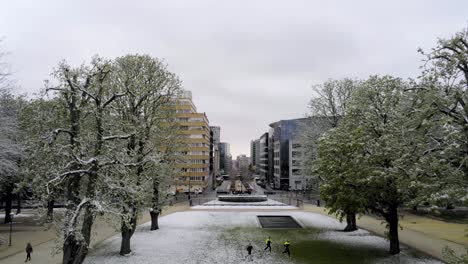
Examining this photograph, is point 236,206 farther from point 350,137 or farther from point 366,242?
point 350,137

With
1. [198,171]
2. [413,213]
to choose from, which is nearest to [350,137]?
[413,213]

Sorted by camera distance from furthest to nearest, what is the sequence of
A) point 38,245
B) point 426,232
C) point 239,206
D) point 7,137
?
point 239,206, point 426,232, point 38,245, point 7,137

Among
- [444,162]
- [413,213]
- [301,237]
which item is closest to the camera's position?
[444,162]

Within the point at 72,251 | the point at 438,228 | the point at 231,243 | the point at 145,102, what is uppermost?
the point at 145,102

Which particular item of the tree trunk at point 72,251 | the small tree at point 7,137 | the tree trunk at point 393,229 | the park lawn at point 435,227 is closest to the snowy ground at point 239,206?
the park lawn at point 435,227

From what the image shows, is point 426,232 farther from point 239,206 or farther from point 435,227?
point 239,206

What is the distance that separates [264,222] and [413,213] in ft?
71.3

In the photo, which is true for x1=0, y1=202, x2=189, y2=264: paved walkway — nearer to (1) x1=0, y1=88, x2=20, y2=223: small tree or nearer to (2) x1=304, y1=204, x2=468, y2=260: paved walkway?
(1) x1=0, y1=88, x2=20, y2=223: small tree

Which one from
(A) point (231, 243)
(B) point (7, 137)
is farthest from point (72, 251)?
(A) point (231, 243)

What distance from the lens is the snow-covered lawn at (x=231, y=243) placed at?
24.8 m

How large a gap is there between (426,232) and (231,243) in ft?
63.4

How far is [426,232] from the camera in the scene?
3512 cm

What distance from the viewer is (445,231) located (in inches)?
1393

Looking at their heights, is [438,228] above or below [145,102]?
below
